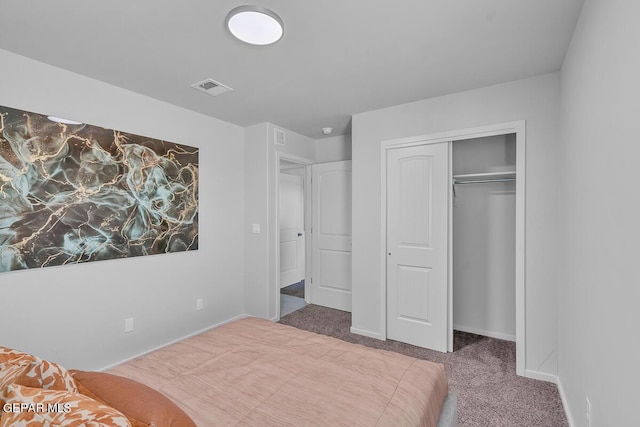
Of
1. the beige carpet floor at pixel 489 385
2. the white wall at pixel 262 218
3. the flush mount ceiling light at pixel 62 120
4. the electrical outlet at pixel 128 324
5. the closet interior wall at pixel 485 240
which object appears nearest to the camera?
the beige carpet floor at pixel 489 385

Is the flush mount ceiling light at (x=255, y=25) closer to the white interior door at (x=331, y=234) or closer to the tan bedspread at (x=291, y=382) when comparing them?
the tan bedspread at (x=291, y=382)

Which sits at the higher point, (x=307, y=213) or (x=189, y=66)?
(x=189, y=66)

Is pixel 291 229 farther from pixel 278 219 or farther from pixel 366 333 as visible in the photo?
pixel 366 333

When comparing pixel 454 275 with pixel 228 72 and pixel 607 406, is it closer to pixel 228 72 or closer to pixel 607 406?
pixel 607 406

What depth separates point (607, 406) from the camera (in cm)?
129

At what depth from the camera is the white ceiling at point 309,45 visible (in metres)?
1.69

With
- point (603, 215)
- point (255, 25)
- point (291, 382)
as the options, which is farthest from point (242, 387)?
point (255, 25)

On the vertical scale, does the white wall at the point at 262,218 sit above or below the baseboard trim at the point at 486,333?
above

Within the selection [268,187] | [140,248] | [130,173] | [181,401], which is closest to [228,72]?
[130,173]

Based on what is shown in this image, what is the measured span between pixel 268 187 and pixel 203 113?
1.10 metres

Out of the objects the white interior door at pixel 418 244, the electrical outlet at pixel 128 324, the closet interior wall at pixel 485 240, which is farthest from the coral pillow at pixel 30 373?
the closet interior wall at pixel 485 240

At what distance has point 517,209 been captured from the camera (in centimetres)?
258

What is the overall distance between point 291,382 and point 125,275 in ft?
6.91

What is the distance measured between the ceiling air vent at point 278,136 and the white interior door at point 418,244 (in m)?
1.45
